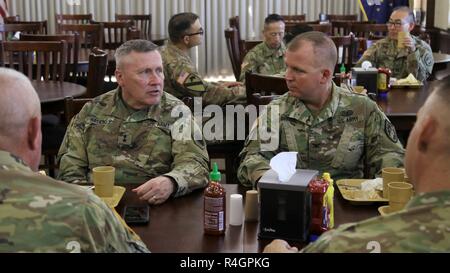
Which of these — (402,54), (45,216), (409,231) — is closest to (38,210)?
(45,216)

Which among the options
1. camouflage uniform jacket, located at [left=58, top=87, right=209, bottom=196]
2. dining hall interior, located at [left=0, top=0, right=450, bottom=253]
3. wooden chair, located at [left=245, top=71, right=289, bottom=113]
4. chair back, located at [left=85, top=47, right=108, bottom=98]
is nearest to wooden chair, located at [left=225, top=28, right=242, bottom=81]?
dining hall interior, located at [left=0, top=0, right=450, bottom=253]

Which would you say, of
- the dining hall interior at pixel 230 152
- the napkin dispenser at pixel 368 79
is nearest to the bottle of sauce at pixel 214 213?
the dining hall interior at pixel 230 152

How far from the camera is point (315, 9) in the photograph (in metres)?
9.09

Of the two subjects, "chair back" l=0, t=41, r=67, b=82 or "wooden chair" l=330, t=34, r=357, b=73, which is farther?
"wooden chair" l=330, t=34, r=357, b=73

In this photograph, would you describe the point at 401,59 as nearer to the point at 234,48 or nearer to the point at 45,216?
the point at 234,48

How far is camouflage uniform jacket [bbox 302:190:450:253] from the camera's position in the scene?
1257 mm

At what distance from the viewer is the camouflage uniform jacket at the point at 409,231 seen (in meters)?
1.26

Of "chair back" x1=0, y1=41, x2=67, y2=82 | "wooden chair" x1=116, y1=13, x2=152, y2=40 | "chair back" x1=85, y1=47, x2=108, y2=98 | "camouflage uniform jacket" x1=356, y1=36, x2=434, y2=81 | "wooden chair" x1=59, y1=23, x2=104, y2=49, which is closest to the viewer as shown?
"chair back" x1=85, y1=47, x2=108, y2=98

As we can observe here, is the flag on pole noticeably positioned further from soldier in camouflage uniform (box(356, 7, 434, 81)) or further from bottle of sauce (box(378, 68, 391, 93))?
bottle of sauce (box(378, 68, 391, 93))

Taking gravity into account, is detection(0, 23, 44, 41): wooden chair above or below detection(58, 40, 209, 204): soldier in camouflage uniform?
above

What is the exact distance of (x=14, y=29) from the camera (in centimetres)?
696

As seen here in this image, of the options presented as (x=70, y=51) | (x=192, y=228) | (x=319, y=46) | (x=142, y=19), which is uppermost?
(x=319, y=46)

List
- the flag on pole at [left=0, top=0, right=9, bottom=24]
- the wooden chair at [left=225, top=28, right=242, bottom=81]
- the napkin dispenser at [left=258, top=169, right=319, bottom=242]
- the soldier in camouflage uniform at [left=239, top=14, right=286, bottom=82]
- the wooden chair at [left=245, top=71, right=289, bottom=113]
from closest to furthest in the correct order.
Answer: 1. the napkin dispenser at [left=258, top=169, right=319, bottom=242]
2. the wooden chair at [left=245, top=71, right=289, bottom=113]
3. the soldier in camouflage uniform at [left=239, top=14, right=286, bottom=82]
4. the wooden chair at [left=225, top=28, right=242, bottom=81]
5. the flag on pole at [left=0, top=0, right=9, bottom=24]

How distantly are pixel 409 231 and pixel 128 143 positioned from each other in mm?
1656
